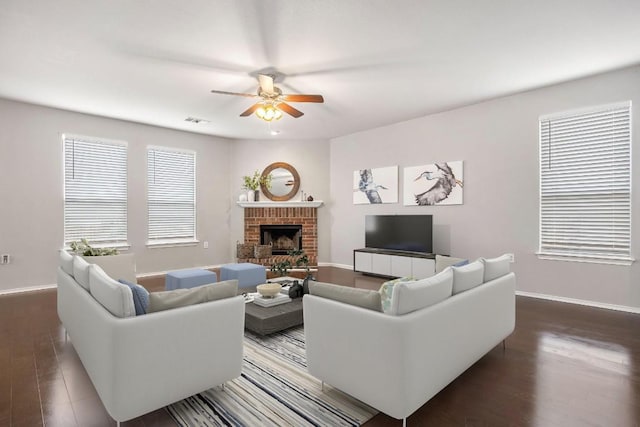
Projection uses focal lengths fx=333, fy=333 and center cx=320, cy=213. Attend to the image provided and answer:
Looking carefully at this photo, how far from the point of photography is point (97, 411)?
2.08 metres

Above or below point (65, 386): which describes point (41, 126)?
above

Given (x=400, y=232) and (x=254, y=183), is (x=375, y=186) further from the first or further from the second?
(x=254, y=183)

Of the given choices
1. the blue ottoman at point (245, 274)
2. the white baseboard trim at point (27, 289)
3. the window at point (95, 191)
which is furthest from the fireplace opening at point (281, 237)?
the white baseboard trim at point (27, 289)

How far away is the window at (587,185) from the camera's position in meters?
4.14

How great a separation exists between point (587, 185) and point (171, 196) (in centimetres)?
A: 699

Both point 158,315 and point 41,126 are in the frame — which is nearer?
point 158,315

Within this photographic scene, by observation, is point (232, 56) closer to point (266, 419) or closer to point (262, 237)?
point (266, 419)

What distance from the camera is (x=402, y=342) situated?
176 cm

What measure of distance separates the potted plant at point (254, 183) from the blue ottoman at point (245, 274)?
106 inches

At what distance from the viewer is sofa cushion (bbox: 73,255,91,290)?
8.28 ft

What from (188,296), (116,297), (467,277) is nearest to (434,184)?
(467,277)

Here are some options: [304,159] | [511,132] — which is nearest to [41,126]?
[304,159]

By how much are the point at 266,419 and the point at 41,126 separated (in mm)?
5907

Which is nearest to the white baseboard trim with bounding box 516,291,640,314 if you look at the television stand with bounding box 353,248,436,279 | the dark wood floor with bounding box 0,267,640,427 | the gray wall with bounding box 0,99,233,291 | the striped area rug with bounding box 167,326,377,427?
the dark wood floor with bounding box 0,267,640,427
